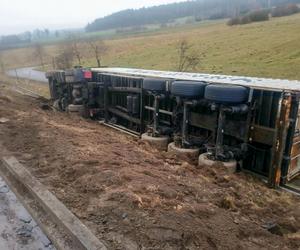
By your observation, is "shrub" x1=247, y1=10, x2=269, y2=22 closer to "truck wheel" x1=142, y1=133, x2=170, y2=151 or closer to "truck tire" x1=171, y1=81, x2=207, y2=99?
"truck wheel" x1=142, y1=133, x2=170, y2=151

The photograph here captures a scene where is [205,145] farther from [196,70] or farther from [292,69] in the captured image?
[196,70]

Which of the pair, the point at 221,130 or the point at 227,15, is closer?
the point at 221,130

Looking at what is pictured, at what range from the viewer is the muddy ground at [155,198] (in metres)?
3.83

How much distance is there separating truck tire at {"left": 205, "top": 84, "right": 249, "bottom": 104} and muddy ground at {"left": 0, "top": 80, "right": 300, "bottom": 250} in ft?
4.74

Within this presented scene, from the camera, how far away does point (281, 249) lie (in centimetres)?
393

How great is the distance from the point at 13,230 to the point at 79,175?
1.50 meters

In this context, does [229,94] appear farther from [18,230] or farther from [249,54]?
[249,54]

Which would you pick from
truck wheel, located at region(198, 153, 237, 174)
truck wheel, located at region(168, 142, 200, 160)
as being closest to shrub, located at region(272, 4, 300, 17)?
truck wheel, located at region(168, 142, 200, 160)

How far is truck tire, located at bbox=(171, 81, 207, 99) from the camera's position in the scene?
7316 mm

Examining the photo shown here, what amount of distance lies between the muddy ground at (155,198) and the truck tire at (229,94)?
1.45 m

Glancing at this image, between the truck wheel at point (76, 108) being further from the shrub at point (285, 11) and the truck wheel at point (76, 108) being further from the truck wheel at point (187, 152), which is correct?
the shrub at point (285, 11)

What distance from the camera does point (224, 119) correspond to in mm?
6859

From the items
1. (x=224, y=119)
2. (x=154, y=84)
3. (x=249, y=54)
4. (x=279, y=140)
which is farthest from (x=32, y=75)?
(x=279, y=140)

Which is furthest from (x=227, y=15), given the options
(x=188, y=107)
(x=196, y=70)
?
(x=188, y=107)
